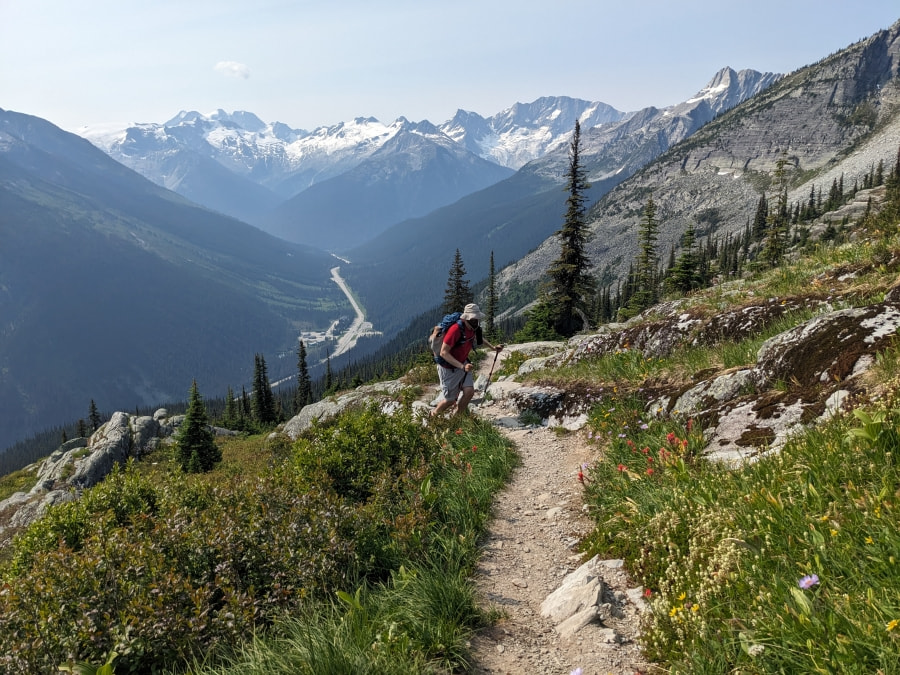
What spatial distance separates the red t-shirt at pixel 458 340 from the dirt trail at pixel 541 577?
9.65 ft

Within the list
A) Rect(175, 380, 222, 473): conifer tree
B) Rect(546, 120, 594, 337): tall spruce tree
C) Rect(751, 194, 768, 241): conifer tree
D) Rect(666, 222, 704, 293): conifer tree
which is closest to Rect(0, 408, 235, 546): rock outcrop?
Rect(175, 380, 222, 473): conifer tree

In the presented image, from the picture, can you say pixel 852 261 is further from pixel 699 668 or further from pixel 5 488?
pixel 5 488

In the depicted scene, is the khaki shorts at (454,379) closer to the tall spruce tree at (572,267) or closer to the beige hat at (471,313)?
the beige hat at (471,313)

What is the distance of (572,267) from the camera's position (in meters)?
37.6

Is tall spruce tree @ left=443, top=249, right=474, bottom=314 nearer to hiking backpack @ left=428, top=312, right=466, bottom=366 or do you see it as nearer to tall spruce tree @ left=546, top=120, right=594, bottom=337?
tall spruce tree @ left=546, top=120, right=594, bottom=337

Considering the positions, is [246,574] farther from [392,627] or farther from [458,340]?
[458,340]

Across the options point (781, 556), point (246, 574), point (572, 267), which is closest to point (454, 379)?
point (246, 574)

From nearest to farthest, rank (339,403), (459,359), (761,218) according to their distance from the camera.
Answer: (459,359), (339,403), (761,218)

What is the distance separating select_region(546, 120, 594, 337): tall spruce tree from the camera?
38156 millimetres

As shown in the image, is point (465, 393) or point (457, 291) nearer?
point (465, 393)

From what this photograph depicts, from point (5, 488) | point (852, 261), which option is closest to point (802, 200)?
point (852, 261)

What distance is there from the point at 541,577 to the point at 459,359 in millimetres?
6426

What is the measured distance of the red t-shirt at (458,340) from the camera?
35.2 ft

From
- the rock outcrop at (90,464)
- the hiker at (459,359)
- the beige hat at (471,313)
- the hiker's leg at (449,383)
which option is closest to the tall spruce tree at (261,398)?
the rock outcrop at (90,464)
